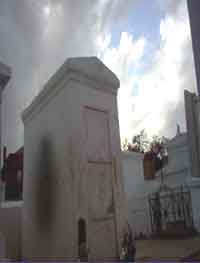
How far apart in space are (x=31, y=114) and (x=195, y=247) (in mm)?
4227

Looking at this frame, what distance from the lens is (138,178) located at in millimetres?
9734

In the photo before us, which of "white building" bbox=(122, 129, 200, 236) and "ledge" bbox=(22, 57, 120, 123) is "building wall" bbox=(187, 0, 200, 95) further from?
"white building" bbox=(122, 129, 200, 236)

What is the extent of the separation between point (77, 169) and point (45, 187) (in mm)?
1071

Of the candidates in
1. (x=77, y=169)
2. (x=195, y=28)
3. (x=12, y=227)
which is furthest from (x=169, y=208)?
(x=195, y=28)

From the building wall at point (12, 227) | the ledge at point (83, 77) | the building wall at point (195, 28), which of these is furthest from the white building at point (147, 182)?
the building wall at point (195, 28)

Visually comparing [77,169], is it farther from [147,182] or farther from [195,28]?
[147,182]

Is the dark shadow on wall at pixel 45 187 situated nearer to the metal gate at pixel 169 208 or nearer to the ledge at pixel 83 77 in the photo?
the ledge at pixel 83 77

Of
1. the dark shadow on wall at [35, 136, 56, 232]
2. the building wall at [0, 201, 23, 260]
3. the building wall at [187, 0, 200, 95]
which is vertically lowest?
the building wall at [0, 201, 23, 260]

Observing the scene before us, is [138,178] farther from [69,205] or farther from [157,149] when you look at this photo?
[157,149]

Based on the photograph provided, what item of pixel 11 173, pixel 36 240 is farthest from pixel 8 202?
pixel 36 240

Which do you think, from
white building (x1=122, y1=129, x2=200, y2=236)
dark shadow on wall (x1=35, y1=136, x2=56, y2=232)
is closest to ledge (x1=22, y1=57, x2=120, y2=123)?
dark shadow on wall (x1=35, y1=136, x2=56, y2=232)

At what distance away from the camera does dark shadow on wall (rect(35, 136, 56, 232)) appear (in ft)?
15.1

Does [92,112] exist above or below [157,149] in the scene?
below

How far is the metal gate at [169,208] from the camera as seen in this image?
25.8 ft
